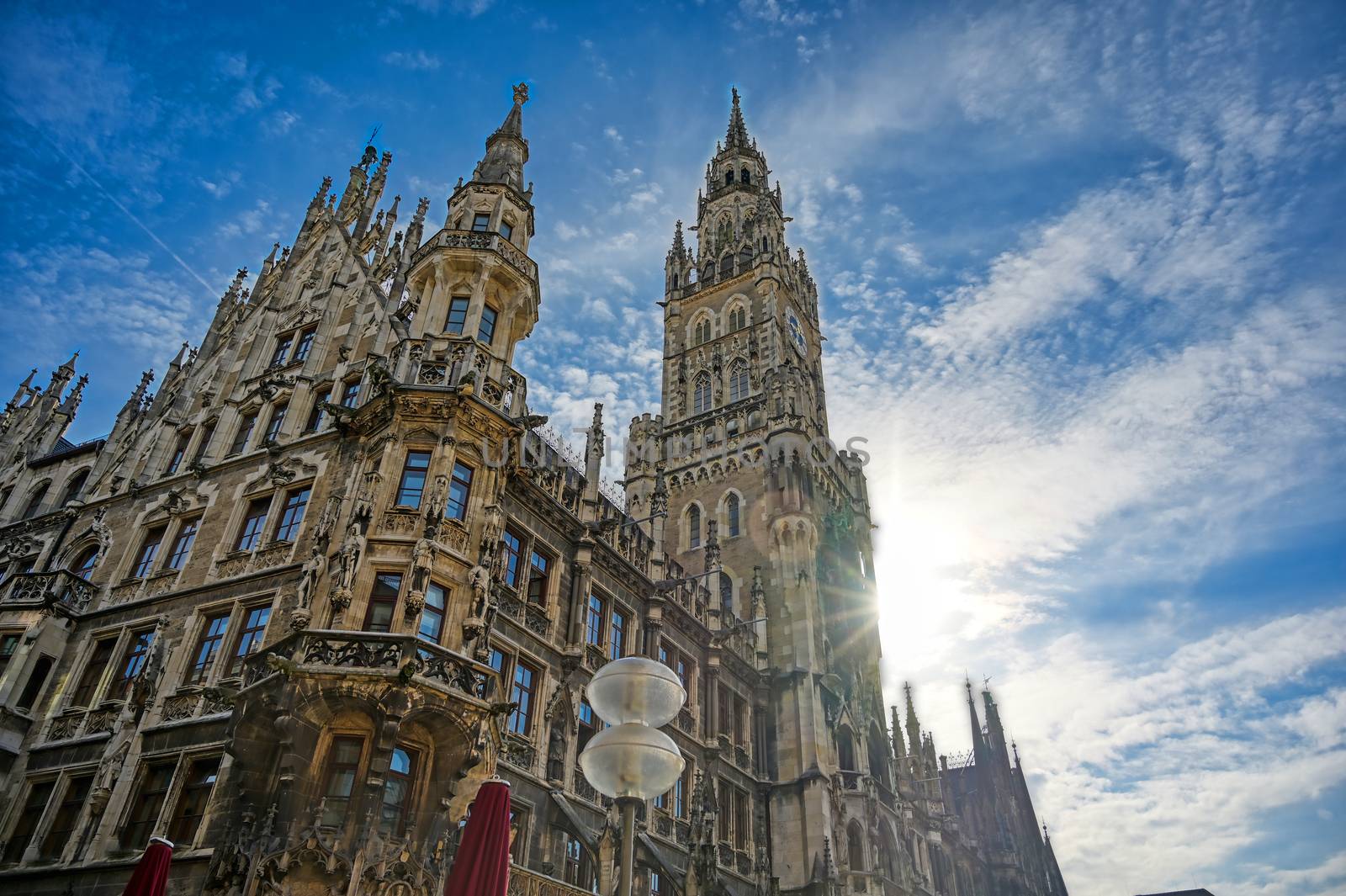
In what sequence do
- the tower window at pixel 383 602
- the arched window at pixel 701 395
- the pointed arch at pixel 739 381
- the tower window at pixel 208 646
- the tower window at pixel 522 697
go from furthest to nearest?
the arched window at pixel 701 395, the pointed arch at pixel 739 381, the tower window at pixel 522 697, the tower window at pixel 208 646, the tower window at pixel 383 602

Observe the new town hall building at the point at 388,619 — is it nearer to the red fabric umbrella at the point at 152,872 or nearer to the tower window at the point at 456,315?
the tower window at the point at 456,315

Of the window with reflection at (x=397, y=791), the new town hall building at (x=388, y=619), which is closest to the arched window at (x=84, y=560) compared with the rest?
the new town hall building at (x=388, y=619)

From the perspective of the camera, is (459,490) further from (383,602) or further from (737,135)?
(737,135)

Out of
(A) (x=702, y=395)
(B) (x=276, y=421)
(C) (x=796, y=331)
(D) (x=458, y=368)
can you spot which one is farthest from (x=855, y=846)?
(C) (x=796, y=331)

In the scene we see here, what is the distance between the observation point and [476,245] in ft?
97.5

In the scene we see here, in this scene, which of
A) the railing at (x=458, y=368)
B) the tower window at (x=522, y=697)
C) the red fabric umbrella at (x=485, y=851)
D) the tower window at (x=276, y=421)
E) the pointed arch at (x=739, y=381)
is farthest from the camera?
the pointed arch at (x=739, y=381)

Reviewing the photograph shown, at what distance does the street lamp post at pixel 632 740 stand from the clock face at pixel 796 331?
47.5m

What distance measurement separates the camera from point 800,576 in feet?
140

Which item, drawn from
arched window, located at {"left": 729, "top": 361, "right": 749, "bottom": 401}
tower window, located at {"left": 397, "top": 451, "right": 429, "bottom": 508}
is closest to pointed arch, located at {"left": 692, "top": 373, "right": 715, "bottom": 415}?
arched window, located at {"left": 729, "top": 361, "right": 749, "bottom": 401}

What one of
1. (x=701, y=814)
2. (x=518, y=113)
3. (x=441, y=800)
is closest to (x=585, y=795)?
(x=701, y=814)

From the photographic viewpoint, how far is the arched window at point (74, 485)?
3391cm

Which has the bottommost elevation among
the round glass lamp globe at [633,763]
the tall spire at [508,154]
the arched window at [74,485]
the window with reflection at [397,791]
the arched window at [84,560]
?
the round glass lamp globe at [633,763]

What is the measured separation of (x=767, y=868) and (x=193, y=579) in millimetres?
23085

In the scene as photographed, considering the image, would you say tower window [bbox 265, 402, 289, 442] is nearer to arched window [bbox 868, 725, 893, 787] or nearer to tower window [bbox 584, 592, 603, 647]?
tower window [bbox 584, 592, 603, 647]
